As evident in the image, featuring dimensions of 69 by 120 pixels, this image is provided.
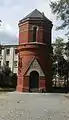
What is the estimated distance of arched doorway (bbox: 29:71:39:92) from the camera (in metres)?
51.3

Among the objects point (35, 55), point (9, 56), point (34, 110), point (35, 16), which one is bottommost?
point (34, 110)

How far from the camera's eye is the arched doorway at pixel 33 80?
51312 millimetres

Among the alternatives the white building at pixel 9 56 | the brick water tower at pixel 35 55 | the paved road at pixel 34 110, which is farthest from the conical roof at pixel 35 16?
the white building at pixel 9 56

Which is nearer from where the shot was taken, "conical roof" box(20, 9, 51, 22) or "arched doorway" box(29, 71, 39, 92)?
"arched doorway" box(29, 71, 39, 92)

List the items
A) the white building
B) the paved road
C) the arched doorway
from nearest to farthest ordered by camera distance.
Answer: the paved road → the arched doorway → the white building

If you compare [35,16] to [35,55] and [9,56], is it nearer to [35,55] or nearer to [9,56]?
[35,55]

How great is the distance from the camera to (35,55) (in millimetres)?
51719

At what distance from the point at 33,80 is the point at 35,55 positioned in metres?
3.86

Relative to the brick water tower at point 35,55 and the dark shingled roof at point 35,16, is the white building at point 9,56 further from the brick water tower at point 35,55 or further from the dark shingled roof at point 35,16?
the brick water tower at point 35,55

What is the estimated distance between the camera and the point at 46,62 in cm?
5259

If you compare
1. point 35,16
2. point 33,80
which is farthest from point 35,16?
point 33,80

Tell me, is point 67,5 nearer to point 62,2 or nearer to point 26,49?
point 62,2

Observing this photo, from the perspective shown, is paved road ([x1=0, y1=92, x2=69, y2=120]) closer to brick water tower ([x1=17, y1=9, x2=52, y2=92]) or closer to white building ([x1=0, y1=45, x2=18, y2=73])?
brick water tower ([x1=17, y1=9, x2=52, y2=92])

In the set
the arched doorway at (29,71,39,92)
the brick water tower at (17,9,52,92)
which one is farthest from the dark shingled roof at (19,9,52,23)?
the arched doorway at (29,71,39,92)
